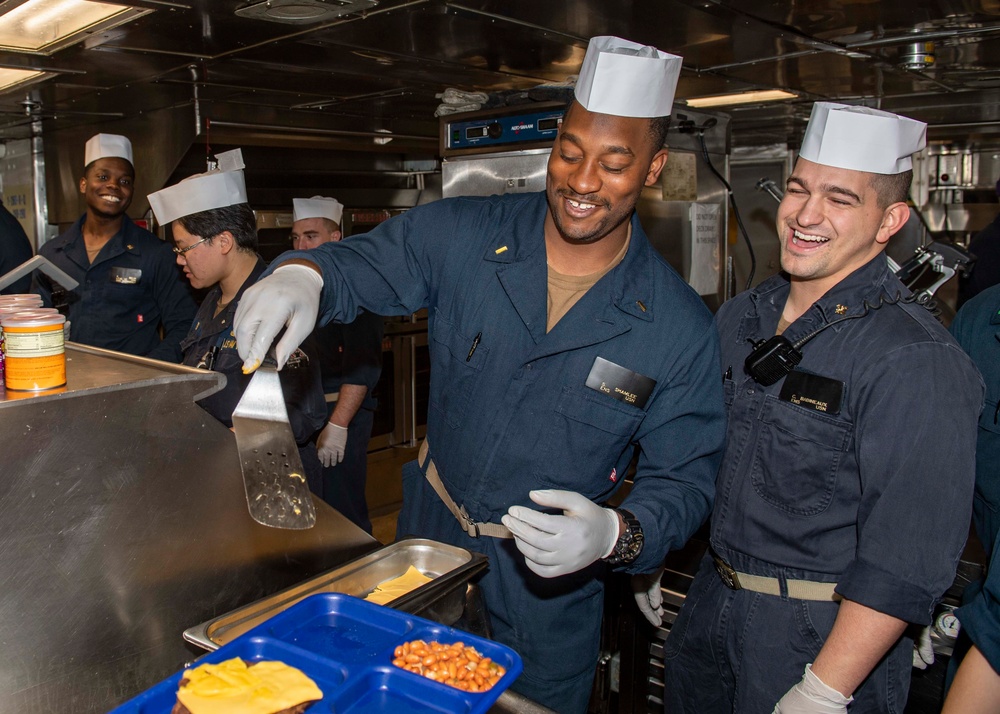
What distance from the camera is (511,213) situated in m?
1.93

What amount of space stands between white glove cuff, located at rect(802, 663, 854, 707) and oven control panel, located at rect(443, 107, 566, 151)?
193 centimetres

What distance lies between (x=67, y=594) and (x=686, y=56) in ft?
9.24

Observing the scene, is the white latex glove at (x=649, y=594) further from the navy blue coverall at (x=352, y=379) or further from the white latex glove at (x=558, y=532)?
the navy blue coverall at (x=352, y=379)

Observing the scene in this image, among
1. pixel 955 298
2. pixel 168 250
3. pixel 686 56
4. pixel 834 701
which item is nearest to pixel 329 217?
pixel 168 250

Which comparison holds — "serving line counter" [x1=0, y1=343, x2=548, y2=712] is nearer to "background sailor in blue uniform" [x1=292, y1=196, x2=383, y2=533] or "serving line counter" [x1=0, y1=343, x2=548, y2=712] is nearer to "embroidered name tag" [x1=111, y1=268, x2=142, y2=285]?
"background sailor in blue uniform" [x1=292, y1=196, x2=383, y2=533]

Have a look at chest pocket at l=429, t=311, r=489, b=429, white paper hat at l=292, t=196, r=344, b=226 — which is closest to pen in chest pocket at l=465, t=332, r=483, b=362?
chest pocket at l=429, t=311, r=489, b=429

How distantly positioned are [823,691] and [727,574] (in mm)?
301

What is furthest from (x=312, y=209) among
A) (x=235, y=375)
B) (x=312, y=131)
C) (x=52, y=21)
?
(x=235, y=375)

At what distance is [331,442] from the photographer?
352 centimetres

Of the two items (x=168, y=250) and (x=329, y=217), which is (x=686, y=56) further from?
(x=168, y=250)

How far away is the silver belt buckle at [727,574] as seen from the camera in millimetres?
1701

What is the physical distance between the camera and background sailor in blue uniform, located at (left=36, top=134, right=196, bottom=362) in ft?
12.3

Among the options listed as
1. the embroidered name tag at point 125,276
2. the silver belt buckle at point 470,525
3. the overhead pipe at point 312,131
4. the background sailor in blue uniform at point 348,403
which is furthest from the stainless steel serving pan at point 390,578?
the overhead pipe at point 312,131

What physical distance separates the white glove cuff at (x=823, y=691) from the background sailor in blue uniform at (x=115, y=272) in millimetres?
3030
